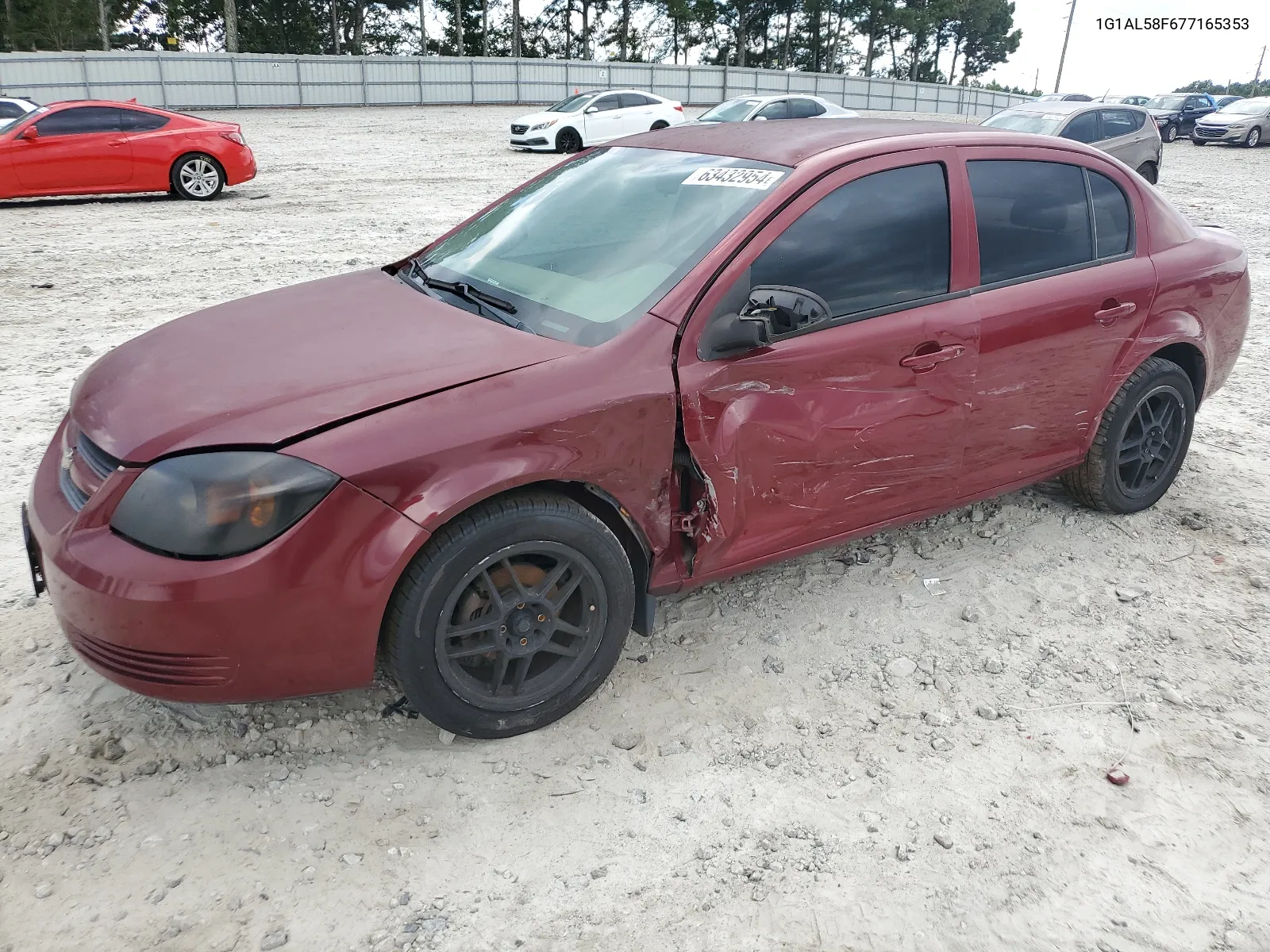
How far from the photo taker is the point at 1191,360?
4371mm

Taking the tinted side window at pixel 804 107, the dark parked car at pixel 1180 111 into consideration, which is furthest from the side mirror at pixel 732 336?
the dark parked car at pixel 1180 111

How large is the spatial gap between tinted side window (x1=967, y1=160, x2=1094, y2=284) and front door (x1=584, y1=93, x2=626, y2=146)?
61.4 feet

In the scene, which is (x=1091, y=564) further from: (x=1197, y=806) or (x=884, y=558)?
(x=1197, y=806)

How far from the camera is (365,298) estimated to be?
11.1 feet

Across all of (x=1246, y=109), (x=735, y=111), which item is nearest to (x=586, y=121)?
(x=735, y=111)

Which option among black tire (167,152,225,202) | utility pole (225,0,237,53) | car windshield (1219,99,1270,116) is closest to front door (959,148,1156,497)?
black tire (167,152,225,202)

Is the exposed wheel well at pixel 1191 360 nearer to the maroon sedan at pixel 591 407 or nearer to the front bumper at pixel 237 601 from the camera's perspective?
the maroon sedan at pixel 591 407

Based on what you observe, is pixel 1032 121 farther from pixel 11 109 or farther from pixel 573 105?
pixel 11 109

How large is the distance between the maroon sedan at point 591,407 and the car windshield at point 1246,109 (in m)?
31.9

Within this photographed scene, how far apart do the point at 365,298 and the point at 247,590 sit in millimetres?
1348

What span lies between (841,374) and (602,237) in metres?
0.92

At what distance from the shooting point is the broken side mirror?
113 inches

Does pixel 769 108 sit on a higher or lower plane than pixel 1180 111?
lower

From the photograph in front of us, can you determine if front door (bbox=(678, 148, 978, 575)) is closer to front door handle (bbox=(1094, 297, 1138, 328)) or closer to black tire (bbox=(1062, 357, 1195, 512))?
front door handle (bbox=(1094, 297, 1138, 328))
